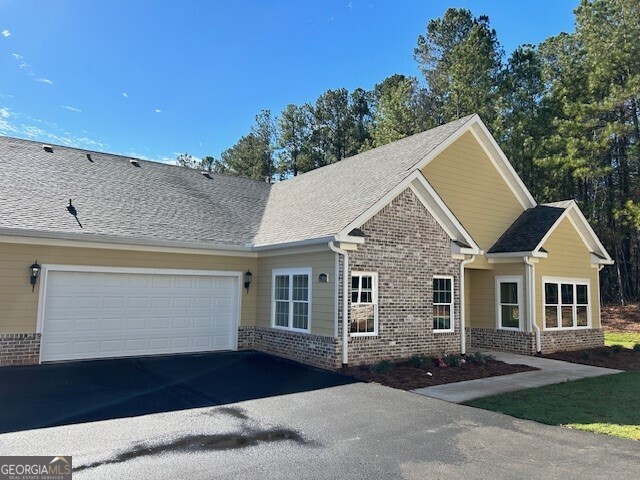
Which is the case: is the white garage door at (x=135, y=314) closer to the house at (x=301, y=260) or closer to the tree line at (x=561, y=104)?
the house at (x=301, y=260)

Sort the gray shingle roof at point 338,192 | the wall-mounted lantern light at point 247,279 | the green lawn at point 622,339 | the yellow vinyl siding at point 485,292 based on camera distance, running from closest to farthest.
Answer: the gray shingle roof at point 338,192
the wall-mounted lantern light at point 247,279
the yellow vinyl siding at point 485,292
the green lawn at point 622,339

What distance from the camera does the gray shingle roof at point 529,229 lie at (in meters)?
15.3

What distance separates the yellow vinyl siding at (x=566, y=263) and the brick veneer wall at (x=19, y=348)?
1405 cm

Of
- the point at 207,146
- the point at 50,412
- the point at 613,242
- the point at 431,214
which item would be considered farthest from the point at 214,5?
the point at 207,146

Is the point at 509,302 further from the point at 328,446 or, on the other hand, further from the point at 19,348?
the point at 19,348

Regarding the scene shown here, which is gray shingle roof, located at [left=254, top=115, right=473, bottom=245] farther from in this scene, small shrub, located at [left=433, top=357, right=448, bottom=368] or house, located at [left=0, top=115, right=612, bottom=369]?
small shrub, located at [left=433, top=357, right=448, bottom=368]

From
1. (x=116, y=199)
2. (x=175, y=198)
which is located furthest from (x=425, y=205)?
(x=116, y=199)

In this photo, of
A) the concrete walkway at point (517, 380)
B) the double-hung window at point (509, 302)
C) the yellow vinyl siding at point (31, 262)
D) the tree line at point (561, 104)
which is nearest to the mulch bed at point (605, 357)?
the concrete walkway at point (517, 380)

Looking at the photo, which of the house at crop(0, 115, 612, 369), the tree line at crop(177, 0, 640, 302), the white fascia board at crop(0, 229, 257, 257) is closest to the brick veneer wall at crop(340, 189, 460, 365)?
the house at crop(0, 115, 612, 369)

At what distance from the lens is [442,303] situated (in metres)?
13.1

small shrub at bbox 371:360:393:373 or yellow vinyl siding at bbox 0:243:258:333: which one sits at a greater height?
yellow vinyl siding at bbox 0:243:258:333

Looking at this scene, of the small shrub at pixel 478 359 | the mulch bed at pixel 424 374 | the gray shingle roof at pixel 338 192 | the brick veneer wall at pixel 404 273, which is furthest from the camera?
the small shrub at pixel 478 359

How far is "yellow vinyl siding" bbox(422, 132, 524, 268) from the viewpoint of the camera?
618 inches
